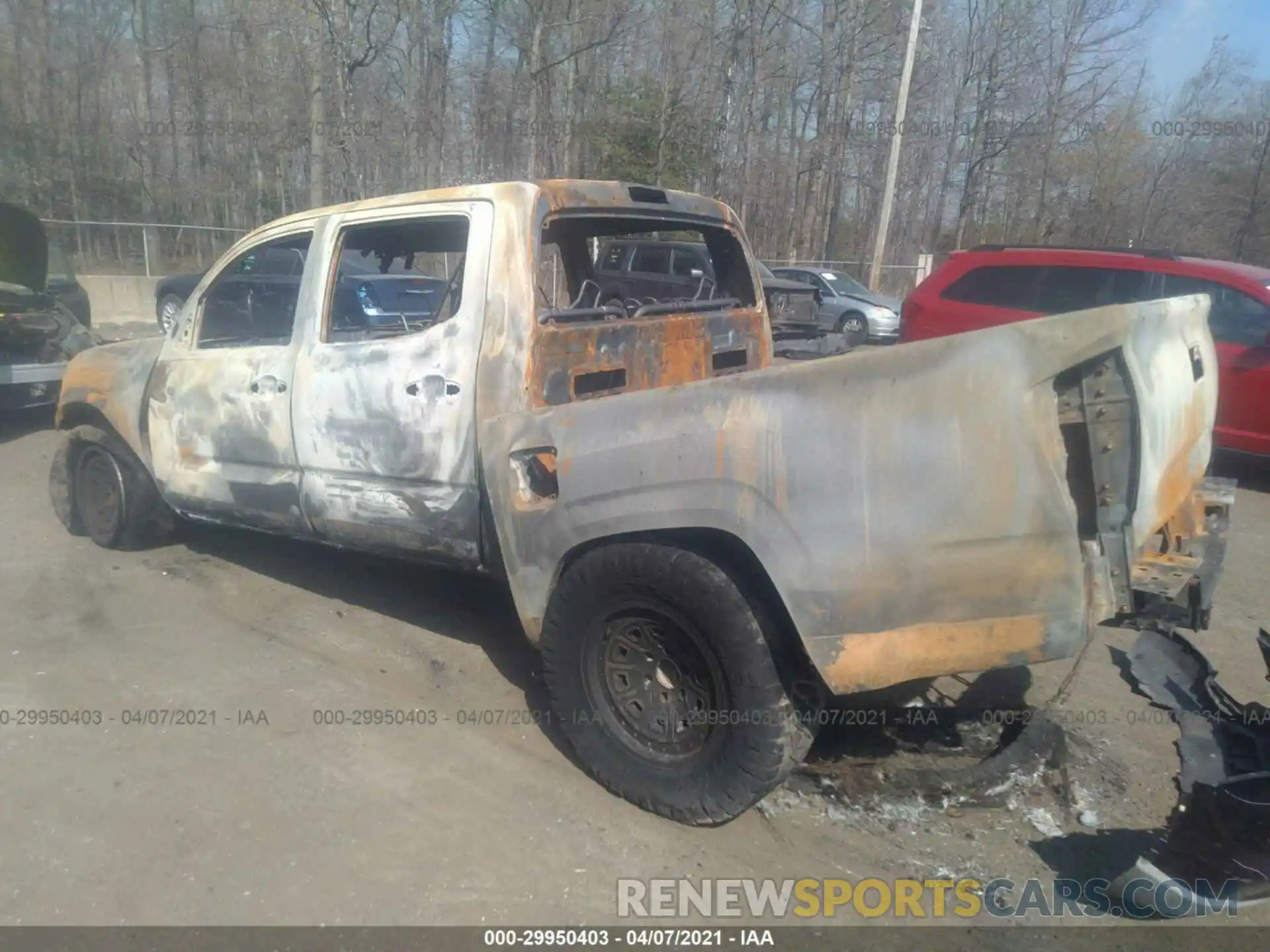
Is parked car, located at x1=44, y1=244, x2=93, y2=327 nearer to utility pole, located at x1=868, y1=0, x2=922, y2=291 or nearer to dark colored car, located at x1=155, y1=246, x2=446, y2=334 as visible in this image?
dark colored car, located at x1=155, y1=246, x2=446, y2=334

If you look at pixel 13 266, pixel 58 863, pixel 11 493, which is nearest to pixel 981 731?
pixel 58 863

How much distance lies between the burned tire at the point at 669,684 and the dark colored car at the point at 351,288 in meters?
1.76

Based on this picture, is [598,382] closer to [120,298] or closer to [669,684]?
[669,684]

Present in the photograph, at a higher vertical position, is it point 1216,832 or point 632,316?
point 632,316

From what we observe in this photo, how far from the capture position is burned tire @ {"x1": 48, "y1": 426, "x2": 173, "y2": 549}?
217 inches

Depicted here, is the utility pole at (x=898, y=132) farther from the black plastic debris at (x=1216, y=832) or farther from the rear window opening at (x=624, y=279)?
the black plastic debris at (x=1216, y=832)


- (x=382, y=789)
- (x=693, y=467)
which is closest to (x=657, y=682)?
(x=693, y=467)

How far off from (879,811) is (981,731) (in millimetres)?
689

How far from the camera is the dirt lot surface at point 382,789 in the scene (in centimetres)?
290

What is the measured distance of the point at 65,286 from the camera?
1084cm

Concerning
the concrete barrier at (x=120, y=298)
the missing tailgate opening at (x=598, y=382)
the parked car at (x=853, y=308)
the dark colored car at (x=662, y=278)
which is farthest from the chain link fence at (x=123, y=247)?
the missing tailgate opening at (x=598, y=382)

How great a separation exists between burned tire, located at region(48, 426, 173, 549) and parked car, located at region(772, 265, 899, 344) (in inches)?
614

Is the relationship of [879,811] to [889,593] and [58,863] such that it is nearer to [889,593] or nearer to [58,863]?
[889,593]

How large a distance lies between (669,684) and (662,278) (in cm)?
447
